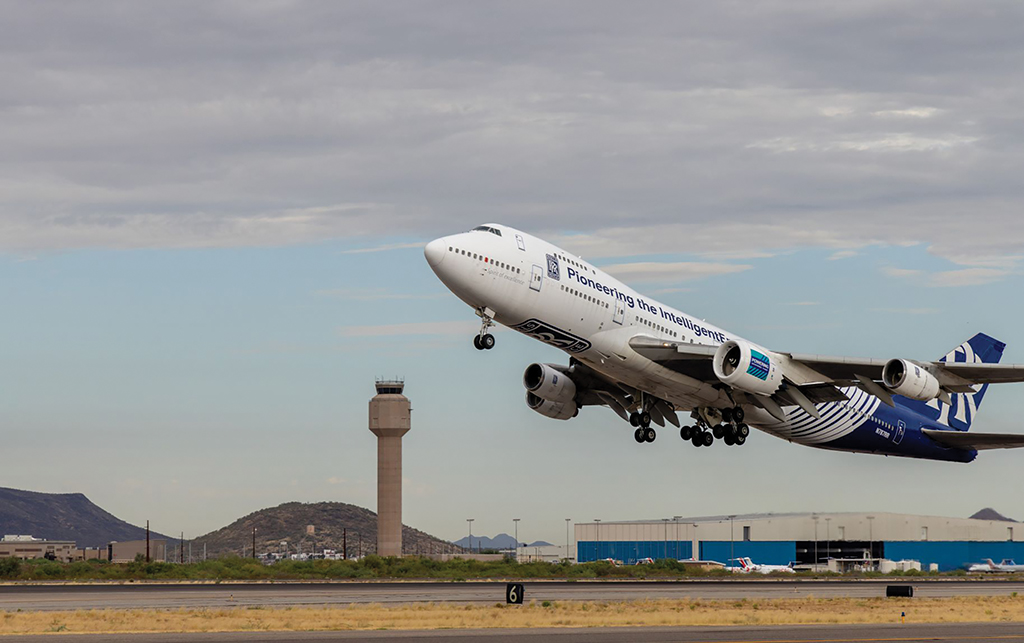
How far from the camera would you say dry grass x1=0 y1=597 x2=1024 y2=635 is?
4159cm

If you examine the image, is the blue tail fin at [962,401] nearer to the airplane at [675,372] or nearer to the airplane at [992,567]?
the airplane at [675,372]

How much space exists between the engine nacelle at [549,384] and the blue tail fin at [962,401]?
732 inches

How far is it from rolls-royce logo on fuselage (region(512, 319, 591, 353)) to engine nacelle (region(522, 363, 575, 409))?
9.67 meters

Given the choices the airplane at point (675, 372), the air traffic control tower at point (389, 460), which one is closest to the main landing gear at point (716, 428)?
the airplane at point (675, 372)

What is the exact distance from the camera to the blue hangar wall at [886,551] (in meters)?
139

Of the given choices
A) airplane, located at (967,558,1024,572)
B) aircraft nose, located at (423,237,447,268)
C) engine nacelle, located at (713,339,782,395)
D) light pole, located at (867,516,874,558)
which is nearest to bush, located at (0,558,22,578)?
aircraft nose, located at (423,237,447,268)

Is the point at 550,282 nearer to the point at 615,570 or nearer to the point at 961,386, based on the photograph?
the point at 961,386

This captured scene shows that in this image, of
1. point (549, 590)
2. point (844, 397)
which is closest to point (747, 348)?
point (844, 397)

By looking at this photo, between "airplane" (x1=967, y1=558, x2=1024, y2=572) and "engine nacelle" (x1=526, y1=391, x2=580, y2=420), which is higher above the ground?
"engine nacelle" (x1=526, y1=391, x2=580, y2=420)

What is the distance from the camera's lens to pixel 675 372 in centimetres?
5241

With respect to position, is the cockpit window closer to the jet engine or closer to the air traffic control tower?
the jet engine

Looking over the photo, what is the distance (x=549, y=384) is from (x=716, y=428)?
8218mm

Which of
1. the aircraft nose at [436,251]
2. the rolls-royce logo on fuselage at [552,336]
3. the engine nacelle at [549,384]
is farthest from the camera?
the engine nacelle at [549,384]

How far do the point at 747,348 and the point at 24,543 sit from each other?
578 feet
